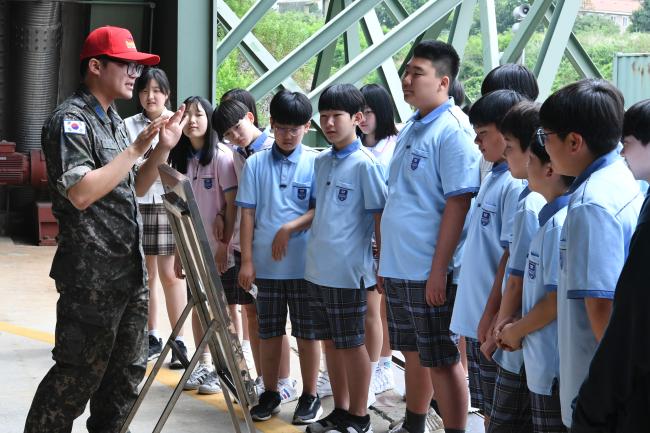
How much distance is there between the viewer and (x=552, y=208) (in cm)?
304

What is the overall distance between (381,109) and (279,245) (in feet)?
3.54

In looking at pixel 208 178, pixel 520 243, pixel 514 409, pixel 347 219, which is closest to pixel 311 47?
pixel 208 178

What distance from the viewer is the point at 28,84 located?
11.3 metres

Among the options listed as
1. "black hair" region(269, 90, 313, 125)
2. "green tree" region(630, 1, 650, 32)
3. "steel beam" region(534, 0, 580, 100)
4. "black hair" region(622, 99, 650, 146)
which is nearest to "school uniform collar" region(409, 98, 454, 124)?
"black hair" region(269, 90, 313, 125)

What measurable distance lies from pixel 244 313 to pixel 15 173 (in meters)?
5.66

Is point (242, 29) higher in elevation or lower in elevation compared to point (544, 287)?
higher

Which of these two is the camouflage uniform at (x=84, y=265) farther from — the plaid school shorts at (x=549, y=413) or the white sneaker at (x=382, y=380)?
the white sneaker at (x=382, y=380)

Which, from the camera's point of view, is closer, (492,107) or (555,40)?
(492,107)

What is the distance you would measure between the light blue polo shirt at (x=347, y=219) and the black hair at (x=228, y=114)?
2.44 feet

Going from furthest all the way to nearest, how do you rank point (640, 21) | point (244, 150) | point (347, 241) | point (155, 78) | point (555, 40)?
1. point (640, 21)
2. point (555, 40)
3. point (155, 78)
4. point (244, 150)
5. point (347, 241)

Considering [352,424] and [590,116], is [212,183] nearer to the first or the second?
[352,424]

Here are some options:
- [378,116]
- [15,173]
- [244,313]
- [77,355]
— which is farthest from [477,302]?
[15,173]

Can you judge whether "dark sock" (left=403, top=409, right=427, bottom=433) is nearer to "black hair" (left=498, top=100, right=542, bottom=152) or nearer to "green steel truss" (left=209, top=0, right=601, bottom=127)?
"black hair" (left=498, top=100, right=542, bottom=152)

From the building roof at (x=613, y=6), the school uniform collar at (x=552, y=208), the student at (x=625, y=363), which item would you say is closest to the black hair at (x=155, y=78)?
the school uniform collar at (x=552, y=208)
